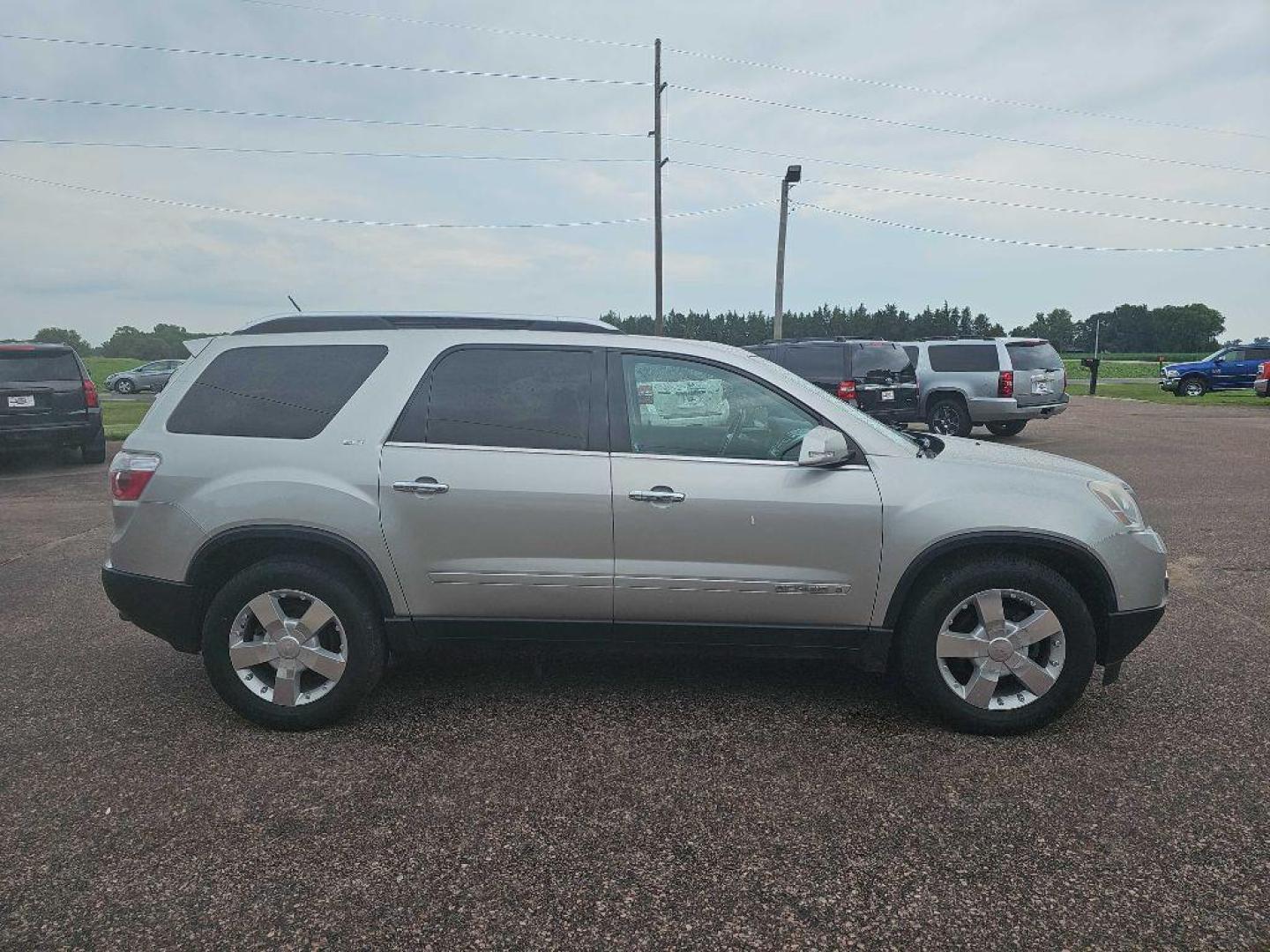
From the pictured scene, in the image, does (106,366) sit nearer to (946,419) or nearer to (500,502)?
(946,419)

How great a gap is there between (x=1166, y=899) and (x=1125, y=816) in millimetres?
469

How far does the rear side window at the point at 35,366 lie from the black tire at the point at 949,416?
1409 centimetres

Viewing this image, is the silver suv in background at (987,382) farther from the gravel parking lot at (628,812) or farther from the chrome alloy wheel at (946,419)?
the gravel parking lot at (628,812)

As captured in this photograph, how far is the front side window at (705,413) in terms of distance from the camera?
11.7 ft

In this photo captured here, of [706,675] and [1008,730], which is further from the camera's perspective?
[706,675]

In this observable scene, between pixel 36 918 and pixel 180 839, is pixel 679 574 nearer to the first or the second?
pixel 180 839

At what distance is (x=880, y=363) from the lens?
13266 mm

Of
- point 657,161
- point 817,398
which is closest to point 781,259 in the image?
point 657,161

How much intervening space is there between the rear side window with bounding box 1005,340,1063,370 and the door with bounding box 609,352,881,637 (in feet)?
43.3

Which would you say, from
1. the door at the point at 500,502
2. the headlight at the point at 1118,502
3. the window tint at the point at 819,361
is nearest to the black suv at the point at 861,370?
the window tint at the point at 819,361

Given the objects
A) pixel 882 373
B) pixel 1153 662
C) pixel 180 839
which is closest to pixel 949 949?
pixel 180 839

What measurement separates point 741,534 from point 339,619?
5.72 ft

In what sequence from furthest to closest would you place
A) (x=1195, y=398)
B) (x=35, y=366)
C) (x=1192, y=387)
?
(x=1192, y=387) < (x=1195, y=398) < (x=35, y=366)

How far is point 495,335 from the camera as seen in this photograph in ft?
12.3
